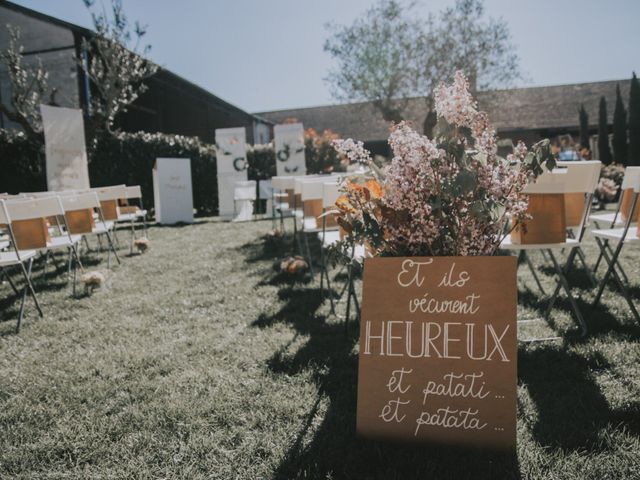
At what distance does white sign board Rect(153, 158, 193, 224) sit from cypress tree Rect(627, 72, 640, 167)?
15.7 meters

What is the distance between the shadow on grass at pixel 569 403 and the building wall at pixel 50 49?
50.7 feet

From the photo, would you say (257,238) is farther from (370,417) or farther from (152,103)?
(152,103)

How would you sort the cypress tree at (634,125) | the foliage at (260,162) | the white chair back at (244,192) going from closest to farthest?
the white chair back at (244,192) < the foliage at (260,162) < the cypress tree at (634,125)

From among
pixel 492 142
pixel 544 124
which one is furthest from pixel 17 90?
pixel 544 124

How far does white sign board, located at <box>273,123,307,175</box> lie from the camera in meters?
12.2

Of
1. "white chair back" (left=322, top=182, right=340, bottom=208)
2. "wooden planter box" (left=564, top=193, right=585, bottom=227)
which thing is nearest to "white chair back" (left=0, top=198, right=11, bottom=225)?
"white chair back" (left=322, top=182, right=340, bottom=208)

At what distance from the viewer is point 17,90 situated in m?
11.6

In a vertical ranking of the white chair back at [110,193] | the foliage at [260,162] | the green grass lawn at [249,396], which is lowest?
the green grass lawn at [249,396]

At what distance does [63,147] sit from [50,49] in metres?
9.12

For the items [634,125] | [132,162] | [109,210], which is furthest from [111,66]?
[634,125]

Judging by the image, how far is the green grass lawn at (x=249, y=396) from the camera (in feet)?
5.82

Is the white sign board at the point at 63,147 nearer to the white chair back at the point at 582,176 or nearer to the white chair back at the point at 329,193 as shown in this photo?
the white chair back at the point at 329,193

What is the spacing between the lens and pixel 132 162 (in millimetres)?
12664

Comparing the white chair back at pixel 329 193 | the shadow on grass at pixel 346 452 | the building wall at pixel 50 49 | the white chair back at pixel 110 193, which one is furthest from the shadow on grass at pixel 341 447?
the building wall at pixel 50 49
